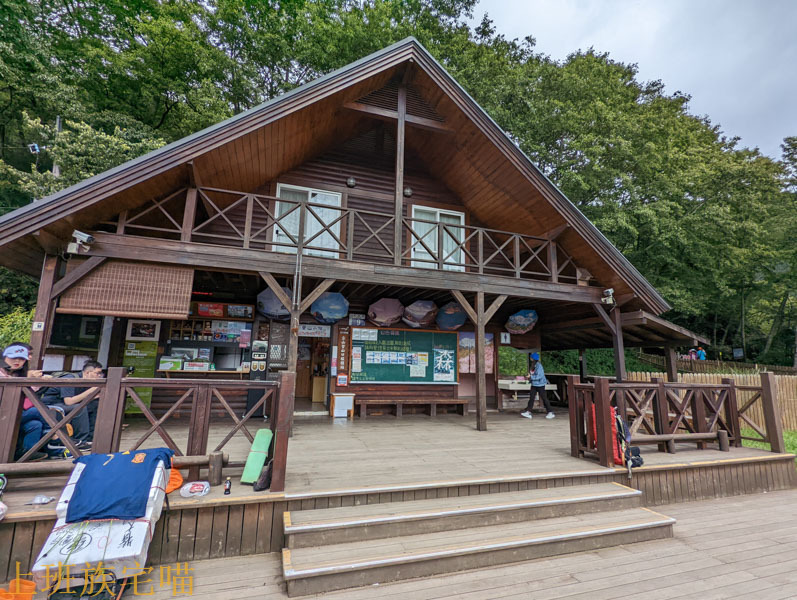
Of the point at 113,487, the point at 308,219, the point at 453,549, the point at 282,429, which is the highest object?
the point at 308,219

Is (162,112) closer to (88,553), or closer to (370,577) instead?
(88,553)

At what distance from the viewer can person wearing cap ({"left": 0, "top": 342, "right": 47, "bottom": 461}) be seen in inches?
138

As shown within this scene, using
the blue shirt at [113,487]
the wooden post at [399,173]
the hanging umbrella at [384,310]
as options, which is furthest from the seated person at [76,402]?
the hanging umbrella at [384,310]

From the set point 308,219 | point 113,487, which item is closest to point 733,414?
point 113,487

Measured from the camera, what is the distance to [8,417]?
3.26 m

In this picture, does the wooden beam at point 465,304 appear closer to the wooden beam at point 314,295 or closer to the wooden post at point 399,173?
the wooden post at point 399,173

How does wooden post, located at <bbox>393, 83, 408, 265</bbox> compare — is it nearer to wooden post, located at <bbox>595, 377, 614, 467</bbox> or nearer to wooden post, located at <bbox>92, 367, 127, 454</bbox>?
wooden post, located at <bbox>595, 377, 614, 467</bbox>

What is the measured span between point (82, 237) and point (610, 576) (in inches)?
275

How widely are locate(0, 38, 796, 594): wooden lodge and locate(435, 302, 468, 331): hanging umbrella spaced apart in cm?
35

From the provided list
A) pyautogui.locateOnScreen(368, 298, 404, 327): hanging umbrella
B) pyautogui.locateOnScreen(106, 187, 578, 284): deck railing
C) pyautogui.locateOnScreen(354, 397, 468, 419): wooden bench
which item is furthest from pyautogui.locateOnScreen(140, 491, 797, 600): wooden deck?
pyautogui.locateOnScreen(368, 298, 404, 327): hanging umbrella

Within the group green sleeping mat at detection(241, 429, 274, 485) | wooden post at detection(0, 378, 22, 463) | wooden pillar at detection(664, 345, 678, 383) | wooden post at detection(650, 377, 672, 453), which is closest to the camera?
wooden post at detection(0, 378, 22, 463)

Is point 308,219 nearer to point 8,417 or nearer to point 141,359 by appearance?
point 141,359

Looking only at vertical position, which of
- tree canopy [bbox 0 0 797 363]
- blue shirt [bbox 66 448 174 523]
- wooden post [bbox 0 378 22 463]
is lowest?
blue shirt [bbox 66 448 174 523]

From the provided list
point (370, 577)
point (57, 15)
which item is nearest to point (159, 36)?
point (57, 15)
